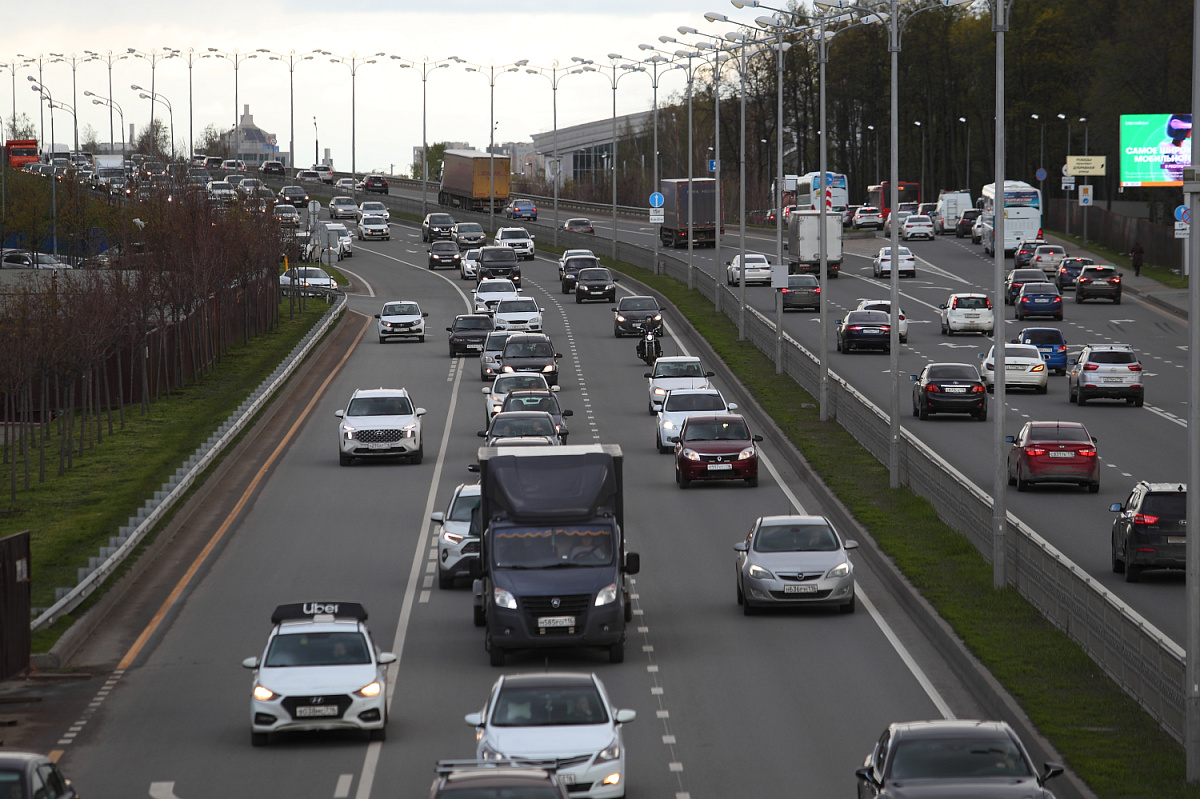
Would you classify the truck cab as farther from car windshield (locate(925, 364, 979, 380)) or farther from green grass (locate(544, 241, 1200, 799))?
car windshield (locate(925, 364, 979, 380))

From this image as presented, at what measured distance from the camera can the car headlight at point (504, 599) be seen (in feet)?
67.0

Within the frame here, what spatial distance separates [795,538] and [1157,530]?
5521 mm

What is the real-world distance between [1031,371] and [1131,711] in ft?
101

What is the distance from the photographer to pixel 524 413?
3547cm

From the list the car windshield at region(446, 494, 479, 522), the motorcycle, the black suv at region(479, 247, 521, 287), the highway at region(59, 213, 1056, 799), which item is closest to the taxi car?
the highway at region(59, 213, 1056, 799)

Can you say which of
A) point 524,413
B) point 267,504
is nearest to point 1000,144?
point 524,413

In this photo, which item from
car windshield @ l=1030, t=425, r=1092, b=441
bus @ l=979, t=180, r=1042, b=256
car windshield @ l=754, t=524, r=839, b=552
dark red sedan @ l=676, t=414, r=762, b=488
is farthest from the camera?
bus @ l=979, t=180, r=1042, b=256

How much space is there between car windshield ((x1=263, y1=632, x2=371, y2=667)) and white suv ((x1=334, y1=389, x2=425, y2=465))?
19331 mm

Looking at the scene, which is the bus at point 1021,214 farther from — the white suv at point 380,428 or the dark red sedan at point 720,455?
the white suv at point 380,428

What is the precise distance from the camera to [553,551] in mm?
21016

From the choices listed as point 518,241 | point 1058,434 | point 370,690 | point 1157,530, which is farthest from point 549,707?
point 518,241

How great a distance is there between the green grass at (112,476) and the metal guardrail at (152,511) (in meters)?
0.87

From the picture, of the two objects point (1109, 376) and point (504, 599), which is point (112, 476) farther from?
point (1109, 376)

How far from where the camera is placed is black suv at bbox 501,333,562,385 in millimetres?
47594
